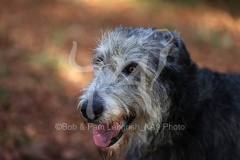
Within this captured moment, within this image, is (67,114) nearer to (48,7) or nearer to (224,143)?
(224,143)

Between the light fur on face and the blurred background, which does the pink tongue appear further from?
the blurred background

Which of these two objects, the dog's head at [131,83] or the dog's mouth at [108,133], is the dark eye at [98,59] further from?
the dog's mouth at [108,133]

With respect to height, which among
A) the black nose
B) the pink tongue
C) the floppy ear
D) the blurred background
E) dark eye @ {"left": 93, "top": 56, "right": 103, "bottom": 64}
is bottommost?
the blurred background

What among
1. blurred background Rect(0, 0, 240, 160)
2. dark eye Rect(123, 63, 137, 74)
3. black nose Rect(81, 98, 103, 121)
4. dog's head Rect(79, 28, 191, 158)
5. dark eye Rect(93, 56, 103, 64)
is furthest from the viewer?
blurred background Rect(0, 0, 240, 160)

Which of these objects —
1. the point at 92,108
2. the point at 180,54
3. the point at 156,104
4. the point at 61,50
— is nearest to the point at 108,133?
the point at 92,108

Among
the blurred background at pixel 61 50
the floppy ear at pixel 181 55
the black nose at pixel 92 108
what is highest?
the floppy ear at pixel 181 55

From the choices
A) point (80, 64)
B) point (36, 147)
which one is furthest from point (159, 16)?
point (36, 147)

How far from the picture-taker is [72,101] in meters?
7.11

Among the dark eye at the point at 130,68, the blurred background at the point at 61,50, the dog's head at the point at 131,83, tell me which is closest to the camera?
the dog's head at the point at 131,83

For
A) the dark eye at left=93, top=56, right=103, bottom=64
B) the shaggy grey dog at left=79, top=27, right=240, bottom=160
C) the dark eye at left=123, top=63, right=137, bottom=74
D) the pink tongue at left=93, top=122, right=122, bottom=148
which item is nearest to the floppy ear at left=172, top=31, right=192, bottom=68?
the shaggy grey dog at left=79, top=27, right=240, bottom=160

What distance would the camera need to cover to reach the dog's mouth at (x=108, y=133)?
3678 mm

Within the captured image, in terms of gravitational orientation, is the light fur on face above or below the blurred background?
above

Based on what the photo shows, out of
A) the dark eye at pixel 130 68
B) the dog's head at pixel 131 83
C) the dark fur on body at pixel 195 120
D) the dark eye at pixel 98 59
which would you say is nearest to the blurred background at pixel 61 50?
the dark eye at pixel 98 59

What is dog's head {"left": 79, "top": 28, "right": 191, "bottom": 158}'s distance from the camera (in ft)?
11.9
